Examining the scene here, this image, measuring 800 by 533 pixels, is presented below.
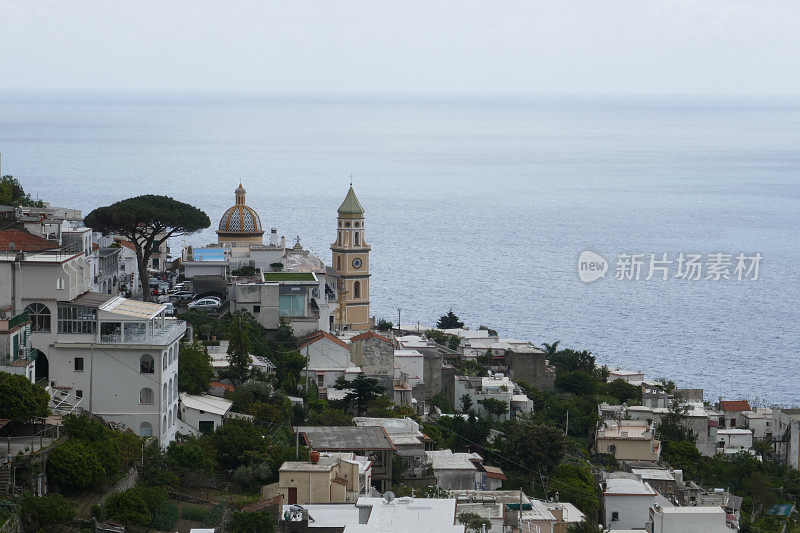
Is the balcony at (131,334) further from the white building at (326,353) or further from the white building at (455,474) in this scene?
the white building at (326,353)

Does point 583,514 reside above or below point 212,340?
below

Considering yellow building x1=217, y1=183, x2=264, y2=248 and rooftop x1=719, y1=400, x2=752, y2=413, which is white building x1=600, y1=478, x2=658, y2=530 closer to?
rooftop x1=719, y1=400, x2=752, y2=413

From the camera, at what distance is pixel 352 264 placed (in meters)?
51.4

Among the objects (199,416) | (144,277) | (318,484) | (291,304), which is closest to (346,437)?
(199,416)

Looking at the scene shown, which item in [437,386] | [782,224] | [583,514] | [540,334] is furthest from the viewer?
[782,224]

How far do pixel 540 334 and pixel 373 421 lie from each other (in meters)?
A: 36.7

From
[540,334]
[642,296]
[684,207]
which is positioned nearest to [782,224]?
[684,207]

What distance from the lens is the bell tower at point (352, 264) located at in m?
50.9

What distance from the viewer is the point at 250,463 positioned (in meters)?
24.4

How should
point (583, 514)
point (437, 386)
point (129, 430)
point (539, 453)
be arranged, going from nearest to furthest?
point (129, 430) < point (583, 514) < point (539, 453) < point (437, 386)

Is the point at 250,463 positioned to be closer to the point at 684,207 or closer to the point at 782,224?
the point at 782,224

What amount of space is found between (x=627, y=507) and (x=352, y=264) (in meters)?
26.2

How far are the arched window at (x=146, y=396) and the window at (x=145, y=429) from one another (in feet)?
1.28

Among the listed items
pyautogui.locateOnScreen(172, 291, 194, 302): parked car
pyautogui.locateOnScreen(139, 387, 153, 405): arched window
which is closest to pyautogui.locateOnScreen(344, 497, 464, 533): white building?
pyautogui.locateOnScreen(139, 387, 153, 405): arched window
